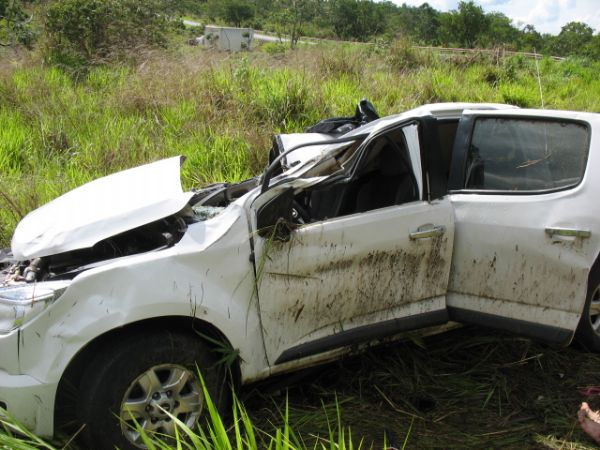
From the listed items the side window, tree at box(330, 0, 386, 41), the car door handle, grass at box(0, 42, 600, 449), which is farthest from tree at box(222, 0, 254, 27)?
the car door handle

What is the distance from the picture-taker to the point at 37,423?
2.50 meters

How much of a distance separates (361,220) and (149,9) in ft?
30.1

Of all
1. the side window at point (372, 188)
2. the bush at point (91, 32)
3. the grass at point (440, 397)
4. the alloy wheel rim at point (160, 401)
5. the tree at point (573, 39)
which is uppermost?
the tree at point (573, 39)

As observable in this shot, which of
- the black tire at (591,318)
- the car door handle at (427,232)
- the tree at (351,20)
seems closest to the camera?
the car door handle at (427,232)

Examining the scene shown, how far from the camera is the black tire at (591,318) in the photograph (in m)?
3.49

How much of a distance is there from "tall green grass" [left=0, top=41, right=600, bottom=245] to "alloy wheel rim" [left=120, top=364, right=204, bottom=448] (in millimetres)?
2912

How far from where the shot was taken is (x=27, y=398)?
2447 mm

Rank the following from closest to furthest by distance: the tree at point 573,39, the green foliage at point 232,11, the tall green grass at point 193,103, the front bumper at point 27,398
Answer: the front bumper at point 27,398, the tall green grass at point 193,103, the tree at point 573,39, the green foliage at point 232,11

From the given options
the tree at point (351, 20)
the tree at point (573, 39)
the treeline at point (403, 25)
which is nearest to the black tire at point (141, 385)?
the treeline at point (403, 25)

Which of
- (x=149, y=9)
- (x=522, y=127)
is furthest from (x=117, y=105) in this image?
(x=522, y=127)

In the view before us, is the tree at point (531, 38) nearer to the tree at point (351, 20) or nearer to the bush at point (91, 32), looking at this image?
the tree at point (351, 20)

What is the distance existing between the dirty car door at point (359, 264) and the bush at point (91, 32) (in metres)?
7.47

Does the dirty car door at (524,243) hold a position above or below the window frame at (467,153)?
below

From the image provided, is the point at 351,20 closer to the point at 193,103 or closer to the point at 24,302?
the point at 193,103
